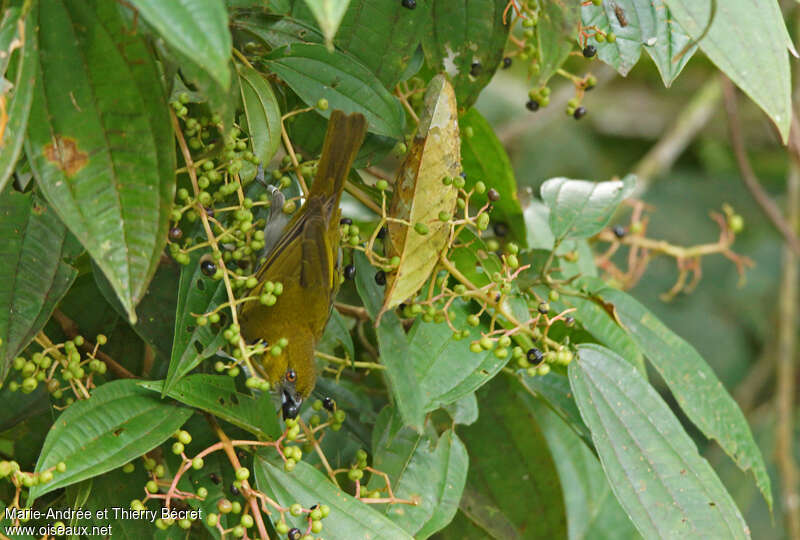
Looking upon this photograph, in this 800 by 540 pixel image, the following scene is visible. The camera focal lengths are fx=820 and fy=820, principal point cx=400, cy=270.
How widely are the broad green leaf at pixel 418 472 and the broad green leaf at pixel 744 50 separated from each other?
2.05ft

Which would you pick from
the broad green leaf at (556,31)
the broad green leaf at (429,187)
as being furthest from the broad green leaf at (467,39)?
the broad green leaf at (556,31)

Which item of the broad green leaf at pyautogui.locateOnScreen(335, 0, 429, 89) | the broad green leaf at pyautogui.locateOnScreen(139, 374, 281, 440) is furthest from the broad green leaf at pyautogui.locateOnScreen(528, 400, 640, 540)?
the broad green leaf at pyautogui.locateOnScreen(335, 0, 429, 89)

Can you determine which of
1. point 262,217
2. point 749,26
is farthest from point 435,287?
point 749,26

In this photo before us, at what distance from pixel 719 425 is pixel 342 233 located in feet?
2.22

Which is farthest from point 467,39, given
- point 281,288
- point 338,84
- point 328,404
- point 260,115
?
point 328,404

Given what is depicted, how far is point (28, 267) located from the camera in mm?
1026

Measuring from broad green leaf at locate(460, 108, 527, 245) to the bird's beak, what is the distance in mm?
459

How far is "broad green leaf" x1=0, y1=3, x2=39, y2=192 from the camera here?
2.48 feet

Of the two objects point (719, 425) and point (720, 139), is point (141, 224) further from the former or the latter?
point (720, 139)

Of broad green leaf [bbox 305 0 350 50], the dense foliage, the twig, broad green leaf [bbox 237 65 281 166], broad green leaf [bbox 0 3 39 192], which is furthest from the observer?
the twig

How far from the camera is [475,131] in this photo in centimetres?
147

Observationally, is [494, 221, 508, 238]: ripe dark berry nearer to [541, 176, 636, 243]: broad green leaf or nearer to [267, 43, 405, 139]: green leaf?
[541, 176, 636, 243]: broad green leaf

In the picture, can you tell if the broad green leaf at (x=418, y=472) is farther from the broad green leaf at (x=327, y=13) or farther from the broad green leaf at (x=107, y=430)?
the broad green leaf at (x=327, y=13)

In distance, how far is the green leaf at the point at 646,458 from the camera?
1.12 metres
